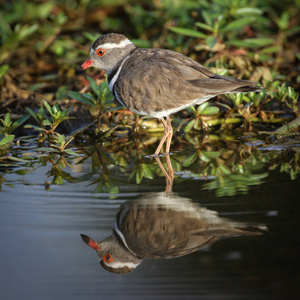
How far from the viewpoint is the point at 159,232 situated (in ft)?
12.6

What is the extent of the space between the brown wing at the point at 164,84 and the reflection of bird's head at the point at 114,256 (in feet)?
7.65

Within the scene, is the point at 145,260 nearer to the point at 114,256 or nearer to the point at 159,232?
the point at 114,256

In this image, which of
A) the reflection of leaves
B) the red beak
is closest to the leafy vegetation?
the reflection of leaves

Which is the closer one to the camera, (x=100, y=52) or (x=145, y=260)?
(x=145, y=260)

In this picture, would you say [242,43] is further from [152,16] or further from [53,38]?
[53,38]

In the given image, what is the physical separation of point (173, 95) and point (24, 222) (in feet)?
7.73

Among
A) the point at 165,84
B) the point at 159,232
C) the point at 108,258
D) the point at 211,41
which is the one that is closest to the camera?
the point at 108,258

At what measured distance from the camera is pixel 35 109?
24.3 ft

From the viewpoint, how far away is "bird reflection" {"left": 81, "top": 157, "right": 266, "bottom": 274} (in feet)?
11.6

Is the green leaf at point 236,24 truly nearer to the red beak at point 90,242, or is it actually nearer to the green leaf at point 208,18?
the green leaf at point 208,18

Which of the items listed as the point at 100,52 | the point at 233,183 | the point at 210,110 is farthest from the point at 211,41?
the point at 233,183

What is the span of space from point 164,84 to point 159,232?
7.61 ft

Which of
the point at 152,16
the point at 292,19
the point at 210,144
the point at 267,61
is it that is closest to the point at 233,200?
the point at 210,144

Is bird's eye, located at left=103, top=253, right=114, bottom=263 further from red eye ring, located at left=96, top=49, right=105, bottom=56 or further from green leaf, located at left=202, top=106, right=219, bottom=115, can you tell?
red eye ring, located at left=96, top=49, right=105, bottom=56
